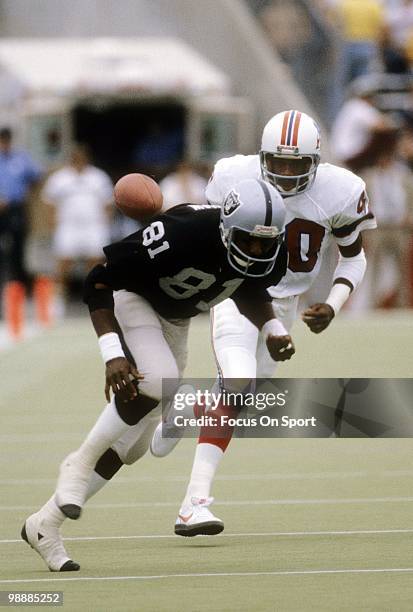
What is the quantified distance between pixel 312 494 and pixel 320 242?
4.25 ft

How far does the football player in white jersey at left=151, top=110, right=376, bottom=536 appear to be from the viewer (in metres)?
8.01

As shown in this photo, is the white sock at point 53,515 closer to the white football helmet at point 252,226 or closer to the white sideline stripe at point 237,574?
the white sideline stripe at point 237,574

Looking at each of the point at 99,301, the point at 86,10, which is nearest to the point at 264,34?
the point at 86,10

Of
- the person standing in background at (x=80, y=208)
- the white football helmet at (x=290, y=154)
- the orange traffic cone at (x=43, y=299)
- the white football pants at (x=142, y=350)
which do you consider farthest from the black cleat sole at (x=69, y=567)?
the person standing in background at (x=80, y=208)

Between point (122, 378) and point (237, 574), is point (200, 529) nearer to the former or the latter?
point (237, 574)

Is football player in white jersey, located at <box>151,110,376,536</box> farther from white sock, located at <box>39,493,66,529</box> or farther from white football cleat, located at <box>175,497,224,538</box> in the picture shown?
white sock, located at <box>39,493,66,529</box>

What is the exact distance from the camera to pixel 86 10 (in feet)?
84.8

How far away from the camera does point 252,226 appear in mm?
Result: 6570

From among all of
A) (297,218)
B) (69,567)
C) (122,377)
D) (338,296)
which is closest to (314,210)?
(297,218)

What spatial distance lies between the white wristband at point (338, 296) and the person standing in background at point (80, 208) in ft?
40.7

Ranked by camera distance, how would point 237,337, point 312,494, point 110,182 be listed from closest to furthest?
point 237,337 → point 312,494 → point 110,182

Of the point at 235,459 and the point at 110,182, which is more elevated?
the point at 235,459

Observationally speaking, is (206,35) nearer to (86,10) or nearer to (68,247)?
(86,10)

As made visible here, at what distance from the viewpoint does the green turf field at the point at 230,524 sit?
608 cm
